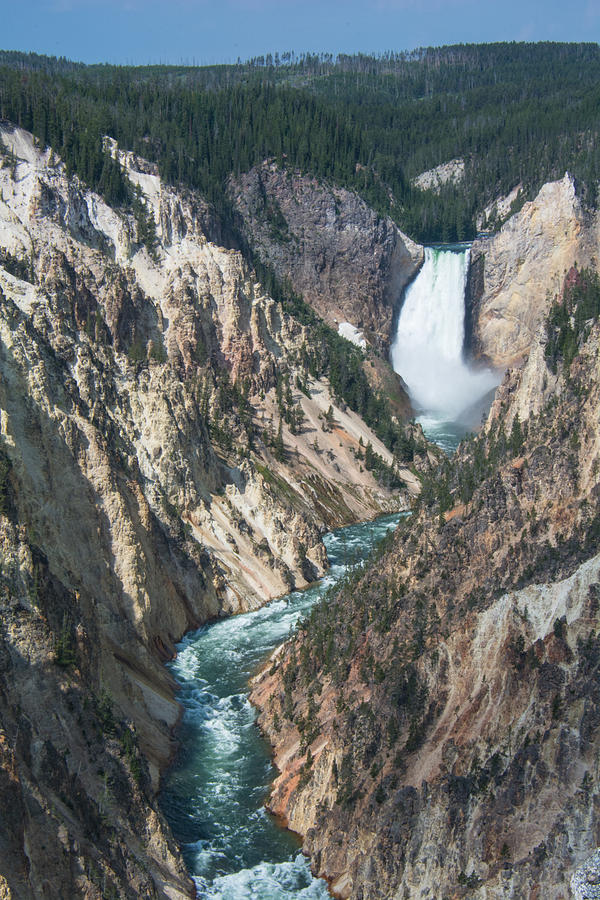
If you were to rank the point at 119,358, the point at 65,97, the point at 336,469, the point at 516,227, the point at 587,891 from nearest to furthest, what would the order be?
the point at 587,891 < the point at 119,358 < the point at 336,469 < the point at 65,97 < the point at 516,227

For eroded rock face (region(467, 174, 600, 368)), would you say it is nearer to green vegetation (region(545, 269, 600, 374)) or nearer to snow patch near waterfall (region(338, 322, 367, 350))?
snow patch near waterfall (region(338, 322, 367, 350))

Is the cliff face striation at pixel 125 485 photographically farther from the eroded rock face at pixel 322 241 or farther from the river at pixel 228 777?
the eroded rock face at pixel 322 241

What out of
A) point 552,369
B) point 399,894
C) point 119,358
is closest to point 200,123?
point 119,358

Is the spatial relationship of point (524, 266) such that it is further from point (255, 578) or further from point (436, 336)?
point (255, 578)

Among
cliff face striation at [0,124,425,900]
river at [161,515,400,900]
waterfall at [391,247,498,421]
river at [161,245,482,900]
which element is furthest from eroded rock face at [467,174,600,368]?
river at [161,515,400,900]

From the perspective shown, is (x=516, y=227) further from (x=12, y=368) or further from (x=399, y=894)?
(x=399, y=894)
